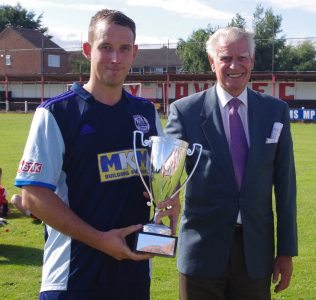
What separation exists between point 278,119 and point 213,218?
66cm

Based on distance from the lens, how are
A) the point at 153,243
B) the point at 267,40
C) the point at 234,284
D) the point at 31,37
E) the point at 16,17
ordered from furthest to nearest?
1. the point at 16,17
2. the point at 31,37
3. the point at 267,40
4. the point at 234,284
5. the point at 153,243

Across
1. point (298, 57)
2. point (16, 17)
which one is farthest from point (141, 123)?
point (16, 17)

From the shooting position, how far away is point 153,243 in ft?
7.75

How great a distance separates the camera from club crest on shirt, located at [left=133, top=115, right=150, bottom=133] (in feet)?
8.75

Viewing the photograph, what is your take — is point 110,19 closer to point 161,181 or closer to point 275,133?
point 161,181

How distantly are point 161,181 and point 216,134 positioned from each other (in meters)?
0.63

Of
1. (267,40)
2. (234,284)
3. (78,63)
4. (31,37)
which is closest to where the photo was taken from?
(234,284)

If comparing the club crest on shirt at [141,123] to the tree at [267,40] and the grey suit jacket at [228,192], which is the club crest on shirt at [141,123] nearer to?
the grey suit jacket at [228,192]

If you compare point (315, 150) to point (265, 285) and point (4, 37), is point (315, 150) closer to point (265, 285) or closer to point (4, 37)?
point (265, 285)

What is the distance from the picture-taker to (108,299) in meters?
Answer: 2.59

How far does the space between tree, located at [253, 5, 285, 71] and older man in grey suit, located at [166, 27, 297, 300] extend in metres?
37.6

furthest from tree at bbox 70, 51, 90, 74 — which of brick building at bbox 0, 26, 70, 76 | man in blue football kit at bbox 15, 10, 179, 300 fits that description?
man in blue football kit at bbox 15, 10, 179, 300

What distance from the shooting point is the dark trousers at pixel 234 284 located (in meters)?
3.18

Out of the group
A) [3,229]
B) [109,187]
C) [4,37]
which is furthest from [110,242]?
[4,37]
